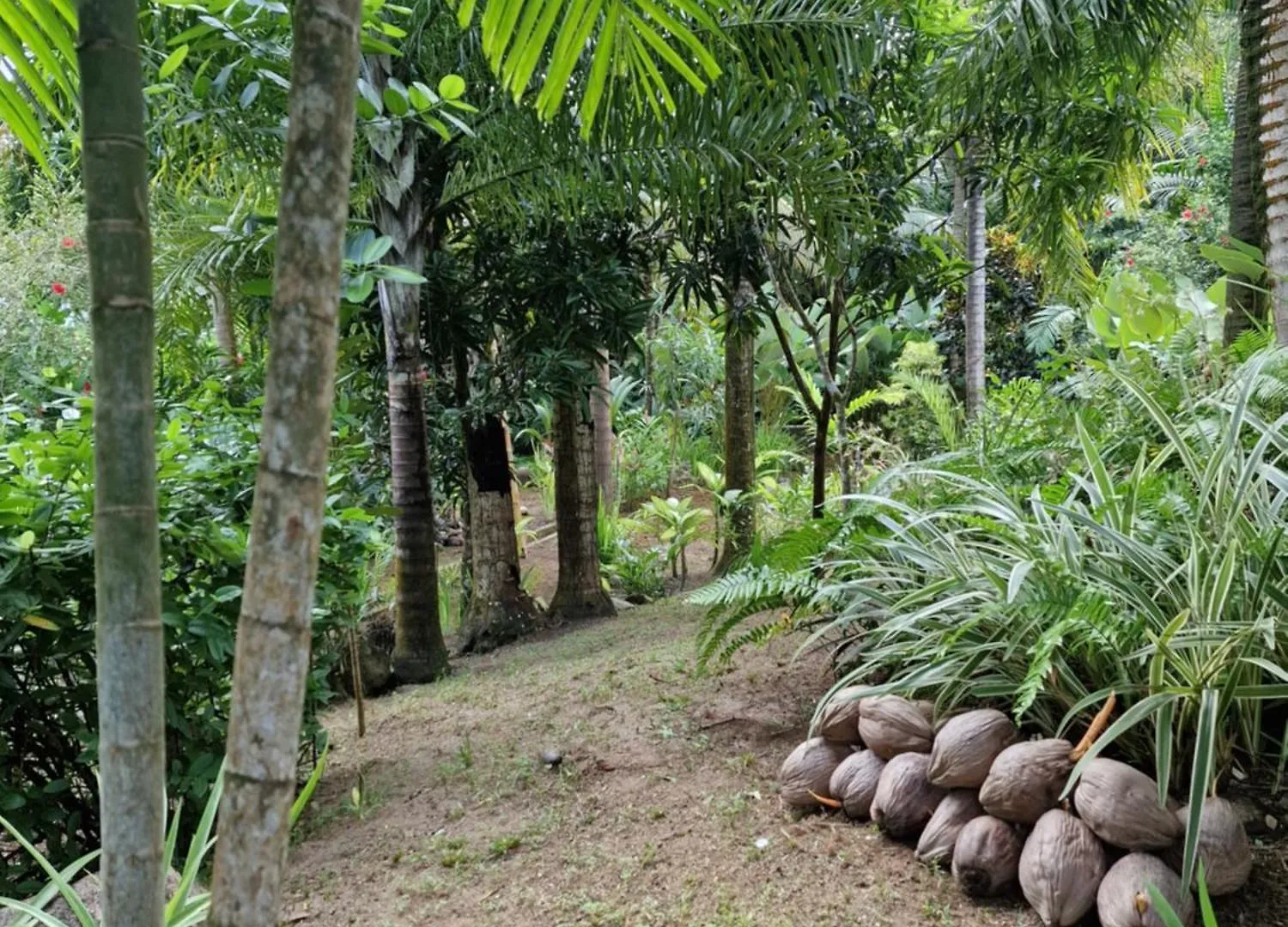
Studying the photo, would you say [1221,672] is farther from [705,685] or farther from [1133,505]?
[705,685]

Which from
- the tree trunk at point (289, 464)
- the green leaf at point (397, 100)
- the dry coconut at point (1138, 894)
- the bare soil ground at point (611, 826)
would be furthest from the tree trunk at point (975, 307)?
the tree trunk at point (289, 464)

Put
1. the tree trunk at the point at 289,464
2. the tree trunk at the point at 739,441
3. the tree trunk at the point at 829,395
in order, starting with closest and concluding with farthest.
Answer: the tree trunk at the point at 289,464
the tree trunk at the point at 829,395
the tree trunk at the point at 739,441

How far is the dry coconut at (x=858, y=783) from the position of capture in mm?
2426

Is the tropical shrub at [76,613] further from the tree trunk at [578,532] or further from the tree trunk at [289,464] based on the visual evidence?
the tree trunk at [578,532]

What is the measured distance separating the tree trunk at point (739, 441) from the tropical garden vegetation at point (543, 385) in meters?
0.03

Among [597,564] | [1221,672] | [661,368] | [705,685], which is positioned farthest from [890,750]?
[661,368]

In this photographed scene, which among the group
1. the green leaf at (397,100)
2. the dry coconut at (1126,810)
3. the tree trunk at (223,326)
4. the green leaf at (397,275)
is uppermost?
the tree trunk at (223,326)

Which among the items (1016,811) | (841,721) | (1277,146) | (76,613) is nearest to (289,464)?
(1016,811)

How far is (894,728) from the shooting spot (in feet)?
8.02

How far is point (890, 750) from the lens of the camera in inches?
96.6

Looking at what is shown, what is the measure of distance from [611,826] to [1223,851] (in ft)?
4.56

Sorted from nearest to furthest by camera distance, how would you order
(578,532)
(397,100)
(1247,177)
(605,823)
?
(397,100) → (605,823) → (1247,177) → (578,532)

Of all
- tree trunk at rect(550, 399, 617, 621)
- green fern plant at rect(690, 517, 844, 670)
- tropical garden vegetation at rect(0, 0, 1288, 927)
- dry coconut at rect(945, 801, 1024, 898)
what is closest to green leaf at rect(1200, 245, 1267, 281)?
tropical garden vegetation at rect(0, 0, 1288, 927)

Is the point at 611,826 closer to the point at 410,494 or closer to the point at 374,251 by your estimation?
the point at 374,251
